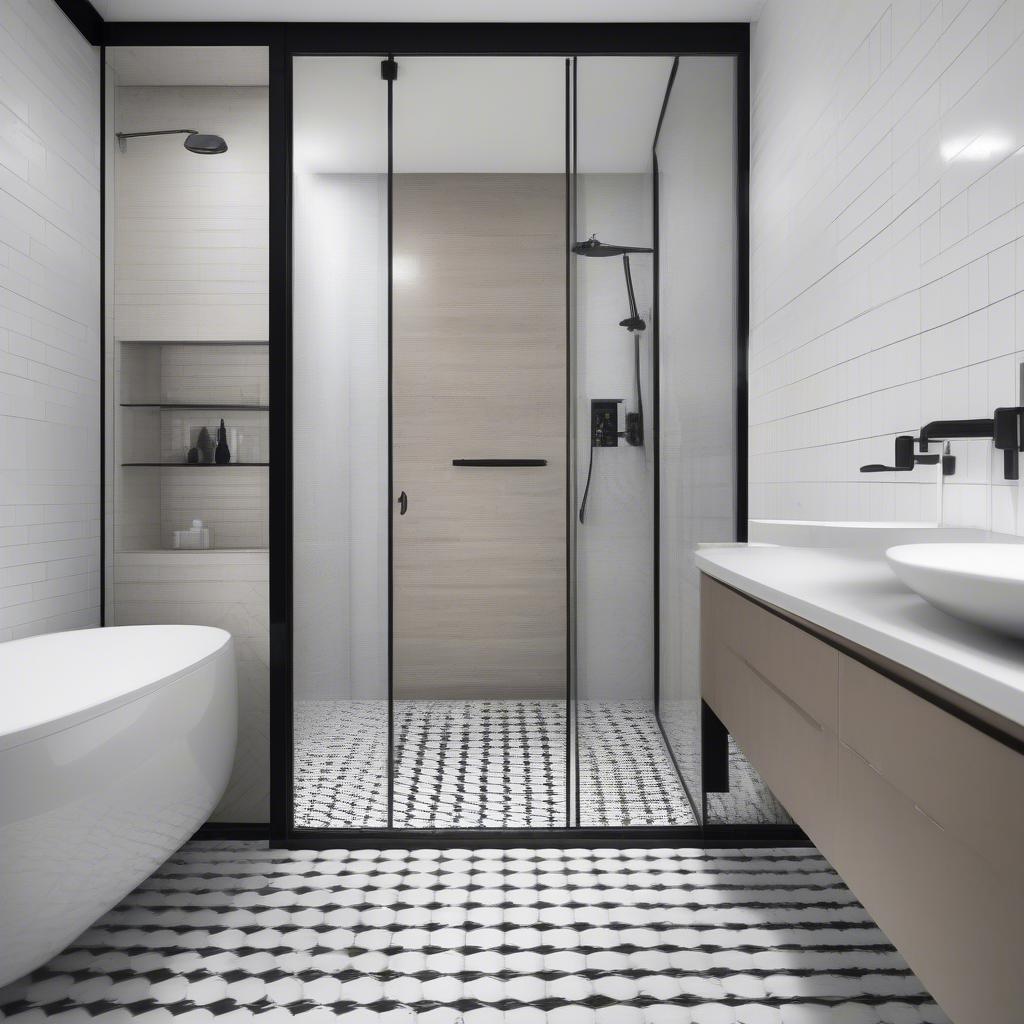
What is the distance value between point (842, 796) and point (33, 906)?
147 centimetres

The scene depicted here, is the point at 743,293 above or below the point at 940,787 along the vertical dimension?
above

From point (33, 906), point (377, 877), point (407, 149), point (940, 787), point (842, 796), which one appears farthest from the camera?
point (407, 149)

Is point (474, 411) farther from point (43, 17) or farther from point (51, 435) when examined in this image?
point (43, 17)

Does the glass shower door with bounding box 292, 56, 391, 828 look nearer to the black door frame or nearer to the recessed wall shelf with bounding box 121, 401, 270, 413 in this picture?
the black door frame

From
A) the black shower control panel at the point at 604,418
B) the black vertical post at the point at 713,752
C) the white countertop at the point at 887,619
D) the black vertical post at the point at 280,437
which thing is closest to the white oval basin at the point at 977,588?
the white countertop at the point at 887,619

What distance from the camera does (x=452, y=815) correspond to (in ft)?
8.07

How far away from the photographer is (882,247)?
165cm

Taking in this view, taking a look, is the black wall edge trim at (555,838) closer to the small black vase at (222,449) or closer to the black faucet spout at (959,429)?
the small black vase at (222,449)

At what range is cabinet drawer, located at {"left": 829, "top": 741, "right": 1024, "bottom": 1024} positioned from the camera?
2.29ft

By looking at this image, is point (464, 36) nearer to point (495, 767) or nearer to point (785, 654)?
point (785, 654)

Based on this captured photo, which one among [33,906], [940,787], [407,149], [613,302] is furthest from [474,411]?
[940,787]

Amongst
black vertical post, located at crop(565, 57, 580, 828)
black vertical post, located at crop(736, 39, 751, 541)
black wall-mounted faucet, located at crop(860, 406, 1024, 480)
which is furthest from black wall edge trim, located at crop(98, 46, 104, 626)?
black wall-mounted faucet, located at crop(860, 406, 1024, 480)

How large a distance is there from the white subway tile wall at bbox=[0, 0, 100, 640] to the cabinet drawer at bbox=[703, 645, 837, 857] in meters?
Result: 2.00

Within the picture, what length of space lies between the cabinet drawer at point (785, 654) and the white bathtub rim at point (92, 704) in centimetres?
136
